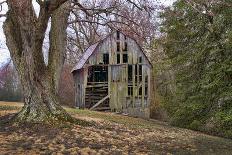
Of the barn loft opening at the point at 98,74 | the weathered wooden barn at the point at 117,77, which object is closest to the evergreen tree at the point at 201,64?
the weathered wooden barn at the point at 117,77

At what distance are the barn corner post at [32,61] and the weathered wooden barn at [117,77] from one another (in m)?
20.6

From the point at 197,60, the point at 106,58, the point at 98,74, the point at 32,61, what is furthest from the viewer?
A: the point at 98,74

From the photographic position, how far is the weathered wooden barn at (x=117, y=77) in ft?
118

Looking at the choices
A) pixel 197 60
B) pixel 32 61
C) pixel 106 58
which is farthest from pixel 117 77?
pixel 32 61

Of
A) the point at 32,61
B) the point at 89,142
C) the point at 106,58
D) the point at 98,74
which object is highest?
the point at 106,58

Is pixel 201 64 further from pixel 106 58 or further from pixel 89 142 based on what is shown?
pixel 106 58

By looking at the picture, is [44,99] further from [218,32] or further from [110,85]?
[110,85]

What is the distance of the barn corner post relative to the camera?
46.0 ft

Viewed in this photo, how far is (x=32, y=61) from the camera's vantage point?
14.3m

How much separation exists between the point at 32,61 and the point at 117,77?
2250cm

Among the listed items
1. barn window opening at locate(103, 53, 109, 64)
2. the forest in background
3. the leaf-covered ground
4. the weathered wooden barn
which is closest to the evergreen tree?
the forest in background

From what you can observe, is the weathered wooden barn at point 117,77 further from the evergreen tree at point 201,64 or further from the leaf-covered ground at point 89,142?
the leaf-covered ground at point 89,142

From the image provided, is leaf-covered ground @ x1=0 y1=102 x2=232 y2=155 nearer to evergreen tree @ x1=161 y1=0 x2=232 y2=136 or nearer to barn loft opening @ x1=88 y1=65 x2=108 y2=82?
evergreen tree @ x1=161 y1=0 x2=232 y2=136

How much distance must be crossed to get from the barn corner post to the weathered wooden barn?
20580 millimetres
